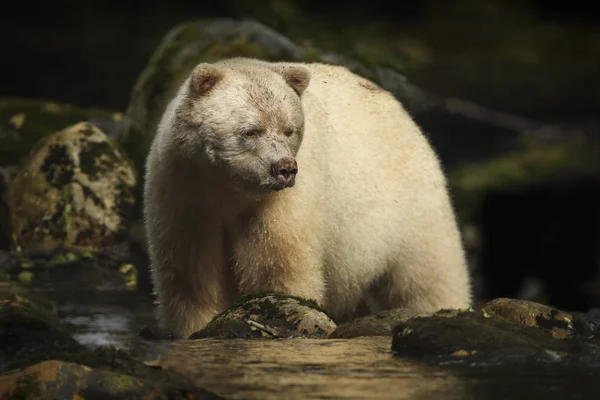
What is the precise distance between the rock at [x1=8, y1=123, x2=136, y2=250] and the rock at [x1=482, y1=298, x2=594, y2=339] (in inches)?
207

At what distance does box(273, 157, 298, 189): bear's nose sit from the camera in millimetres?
7324

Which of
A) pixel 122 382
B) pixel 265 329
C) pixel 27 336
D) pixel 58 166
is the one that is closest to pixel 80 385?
pixel 122 382

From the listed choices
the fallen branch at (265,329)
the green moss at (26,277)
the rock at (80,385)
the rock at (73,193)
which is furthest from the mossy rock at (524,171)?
the rock at (80,385)

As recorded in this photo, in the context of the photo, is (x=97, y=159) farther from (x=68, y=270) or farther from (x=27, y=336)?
(x=27, y=336)

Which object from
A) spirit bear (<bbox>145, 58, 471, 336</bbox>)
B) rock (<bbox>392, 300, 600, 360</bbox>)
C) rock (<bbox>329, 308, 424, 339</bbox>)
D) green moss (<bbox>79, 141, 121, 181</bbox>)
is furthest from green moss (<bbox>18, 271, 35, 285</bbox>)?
rock (<bbox>392, 300, 600, 360</bbox>)

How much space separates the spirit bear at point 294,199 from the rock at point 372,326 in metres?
0.84

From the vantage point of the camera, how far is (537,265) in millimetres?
13906

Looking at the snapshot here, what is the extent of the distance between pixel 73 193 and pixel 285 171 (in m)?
4.91

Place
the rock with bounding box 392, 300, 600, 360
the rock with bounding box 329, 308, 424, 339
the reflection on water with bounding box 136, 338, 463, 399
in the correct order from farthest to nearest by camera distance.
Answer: the rock with bounding box 329, 308, 424, 339
the rock with bounding box 392, 300, 600, 360
the reflection on water with bounding box 136, 338, 463, 399

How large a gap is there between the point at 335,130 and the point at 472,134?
6.23 meters

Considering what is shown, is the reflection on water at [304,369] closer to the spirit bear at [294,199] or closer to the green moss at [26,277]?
the spirit bear at [294,199]

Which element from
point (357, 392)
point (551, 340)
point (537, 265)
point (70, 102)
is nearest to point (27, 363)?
point (357, 392)

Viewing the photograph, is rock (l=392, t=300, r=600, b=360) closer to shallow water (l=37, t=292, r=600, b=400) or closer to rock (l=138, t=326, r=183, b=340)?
shallow water (l=37, t=292, r=600, b=400)

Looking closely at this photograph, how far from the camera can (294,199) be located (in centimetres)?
805
